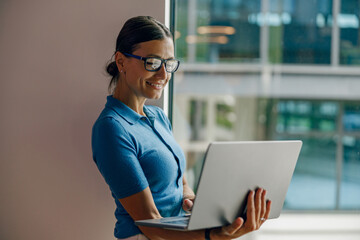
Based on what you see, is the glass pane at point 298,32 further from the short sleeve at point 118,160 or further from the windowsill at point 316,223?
the short sleeve at point 118,160

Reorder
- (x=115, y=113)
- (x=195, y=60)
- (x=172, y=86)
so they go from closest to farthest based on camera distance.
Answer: (x=115, y=113)
(x=172, y=86)
(x=195, y=60)

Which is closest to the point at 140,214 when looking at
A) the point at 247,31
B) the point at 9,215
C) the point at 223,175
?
the point at 223,175

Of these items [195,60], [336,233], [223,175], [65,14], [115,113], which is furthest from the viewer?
[195,60]

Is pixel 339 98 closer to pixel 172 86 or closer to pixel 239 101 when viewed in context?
pixel 239 101

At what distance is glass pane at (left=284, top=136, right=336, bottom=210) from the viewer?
3.86 metres

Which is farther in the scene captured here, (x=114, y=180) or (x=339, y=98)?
(x=339, y=98)

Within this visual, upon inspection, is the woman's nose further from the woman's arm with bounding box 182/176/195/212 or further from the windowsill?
the windowsill

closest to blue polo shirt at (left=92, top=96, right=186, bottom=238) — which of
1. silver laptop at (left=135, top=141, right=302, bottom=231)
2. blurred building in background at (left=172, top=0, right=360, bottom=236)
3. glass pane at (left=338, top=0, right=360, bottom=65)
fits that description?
silver laptop at (left=135, top=141, right=302, bottom=231)

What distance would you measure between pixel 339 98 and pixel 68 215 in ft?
11.9

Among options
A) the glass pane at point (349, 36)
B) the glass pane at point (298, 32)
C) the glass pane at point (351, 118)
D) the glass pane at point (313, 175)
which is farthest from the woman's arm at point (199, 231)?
the glass pane at point (298, 32)

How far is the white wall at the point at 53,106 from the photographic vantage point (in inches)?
53.2

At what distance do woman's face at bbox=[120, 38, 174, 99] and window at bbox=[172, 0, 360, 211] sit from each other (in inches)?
134

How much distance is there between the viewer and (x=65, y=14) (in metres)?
1.35

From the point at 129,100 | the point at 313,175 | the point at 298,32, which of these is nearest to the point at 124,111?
the point at 129,100
